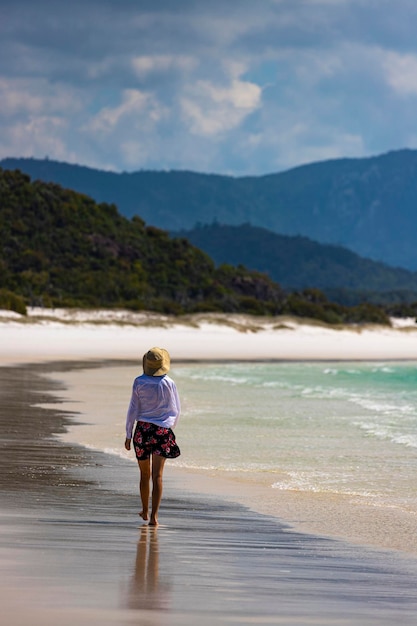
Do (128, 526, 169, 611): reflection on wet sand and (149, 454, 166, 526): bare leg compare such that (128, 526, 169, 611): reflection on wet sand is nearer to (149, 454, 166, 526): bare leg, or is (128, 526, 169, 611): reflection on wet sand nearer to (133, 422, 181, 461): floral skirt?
(149, 454, 166, 526): bare leg

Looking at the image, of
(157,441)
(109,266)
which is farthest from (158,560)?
(109,266)

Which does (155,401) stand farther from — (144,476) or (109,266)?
(109,266)

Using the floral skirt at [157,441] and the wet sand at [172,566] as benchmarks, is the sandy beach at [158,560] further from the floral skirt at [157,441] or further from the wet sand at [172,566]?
the floral skirt at [157,441]

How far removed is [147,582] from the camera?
20.3ft

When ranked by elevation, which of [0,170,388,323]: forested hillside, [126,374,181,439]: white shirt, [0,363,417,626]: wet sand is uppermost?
[0,170,388,323]: forested hillside

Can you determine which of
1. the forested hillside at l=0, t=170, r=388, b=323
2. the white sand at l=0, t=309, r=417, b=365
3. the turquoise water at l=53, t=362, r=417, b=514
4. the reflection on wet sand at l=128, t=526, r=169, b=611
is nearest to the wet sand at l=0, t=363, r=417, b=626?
the reflection on wet sand at l=128, t=526, r=169, b=611

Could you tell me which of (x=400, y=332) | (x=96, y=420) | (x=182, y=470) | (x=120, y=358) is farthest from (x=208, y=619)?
(x=400, y=332)

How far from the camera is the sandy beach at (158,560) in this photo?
557cm

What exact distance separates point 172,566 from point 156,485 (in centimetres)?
181

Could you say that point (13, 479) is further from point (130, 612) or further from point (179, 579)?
point (130, 612)

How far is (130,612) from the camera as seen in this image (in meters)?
5.45

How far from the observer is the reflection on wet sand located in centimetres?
567

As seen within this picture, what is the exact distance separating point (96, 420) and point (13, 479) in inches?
246

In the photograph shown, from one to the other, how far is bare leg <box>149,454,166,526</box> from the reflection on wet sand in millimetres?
510
